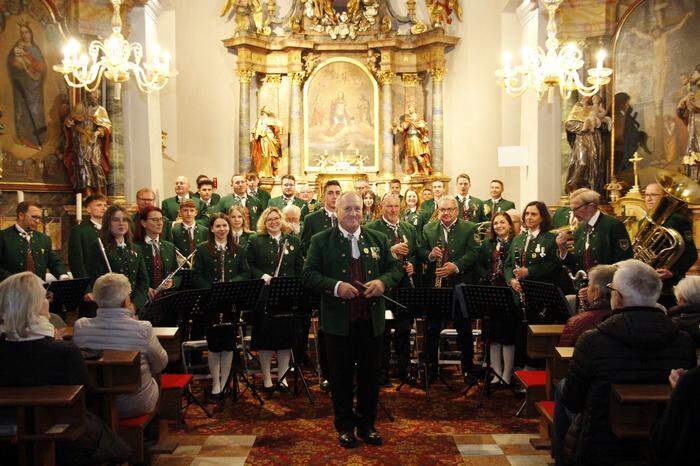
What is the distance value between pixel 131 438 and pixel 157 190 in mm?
7865

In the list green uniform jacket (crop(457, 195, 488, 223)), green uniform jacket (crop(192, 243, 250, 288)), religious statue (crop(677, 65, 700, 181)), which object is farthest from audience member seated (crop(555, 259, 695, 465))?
religious statue (crop(677, 65, 700, 181))

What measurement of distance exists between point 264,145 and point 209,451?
9.15m

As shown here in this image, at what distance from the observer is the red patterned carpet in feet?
15.9

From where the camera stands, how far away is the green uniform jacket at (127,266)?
19.7 ft

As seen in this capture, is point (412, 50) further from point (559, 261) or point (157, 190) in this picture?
point (559, 261)

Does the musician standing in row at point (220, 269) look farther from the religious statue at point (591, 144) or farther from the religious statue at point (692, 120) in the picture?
the religious statue at point (692, 120)

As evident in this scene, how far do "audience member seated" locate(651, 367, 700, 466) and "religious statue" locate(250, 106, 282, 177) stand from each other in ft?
37.0

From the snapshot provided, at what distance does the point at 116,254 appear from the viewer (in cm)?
600

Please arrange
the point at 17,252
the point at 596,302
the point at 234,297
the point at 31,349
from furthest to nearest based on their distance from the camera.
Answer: the point at 17,252, the point at 234,297, the point at 596,302, the point at 31,349

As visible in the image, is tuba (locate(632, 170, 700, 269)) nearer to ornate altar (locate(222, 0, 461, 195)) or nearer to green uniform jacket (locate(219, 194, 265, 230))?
green uniform jacket (locate(219, 194, 265, 230))

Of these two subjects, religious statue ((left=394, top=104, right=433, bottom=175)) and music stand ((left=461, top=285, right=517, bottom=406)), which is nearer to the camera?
music stand ((left=461, top=285, right=517, bottom=406))

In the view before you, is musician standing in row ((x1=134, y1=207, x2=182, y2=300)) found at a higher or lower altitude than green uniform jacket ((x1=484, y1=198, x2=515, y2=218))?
lower

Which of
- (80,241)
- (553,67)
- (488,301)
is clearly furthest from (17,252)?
(553,67)

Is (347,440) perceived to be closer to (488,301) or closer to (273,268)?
(488,301)
